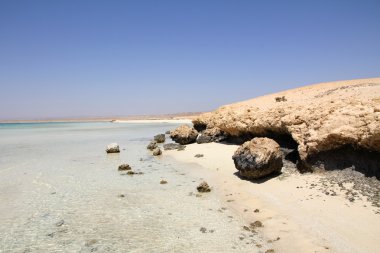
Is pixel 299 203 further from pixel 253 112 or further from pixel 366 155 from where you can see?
pixel 253 112

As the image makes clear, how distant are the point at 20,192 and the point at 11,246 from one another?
16.2ft

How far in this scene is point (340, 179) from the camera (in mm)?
9039

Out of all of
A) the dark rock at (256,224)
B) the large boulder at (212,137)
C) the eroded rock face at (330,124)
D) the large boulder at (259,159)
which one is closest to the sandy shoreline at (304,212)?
the dark rock at (256,224)

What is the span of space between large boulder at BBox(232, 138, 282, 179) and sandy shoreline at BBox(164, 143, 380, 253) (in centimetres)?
35

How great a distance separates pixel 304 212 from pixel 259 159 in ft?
10.1

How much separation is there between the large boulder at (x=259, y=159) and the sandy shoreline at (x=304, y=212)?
351 mm

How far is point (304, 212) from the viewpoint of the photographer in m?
7.65

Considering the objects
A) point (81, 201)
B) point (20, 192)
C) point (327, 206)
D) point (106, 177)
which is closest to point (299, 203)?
point (327, 206)

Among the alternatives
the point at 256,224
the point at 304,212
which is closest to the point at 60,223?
the point at 256,224

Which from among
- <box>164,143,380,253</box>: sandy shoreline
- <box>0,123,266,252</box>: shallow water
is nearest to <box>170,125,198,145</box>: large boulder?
<box>0,123,266,252</box>: shallow water

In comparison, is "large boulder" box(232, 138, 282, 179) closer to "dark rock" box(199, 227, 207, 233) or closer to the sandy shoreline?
the sandy shoreline

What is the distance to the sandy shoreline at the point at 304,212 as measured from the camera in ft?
20.1

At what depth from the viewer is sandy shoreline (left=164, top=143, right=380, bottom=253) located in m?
6.11

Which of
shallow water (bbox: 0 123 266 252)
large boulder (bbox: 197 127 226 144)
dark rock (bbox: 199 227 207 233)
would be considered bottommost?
dark rock (bbox: 199 227 207 233)
